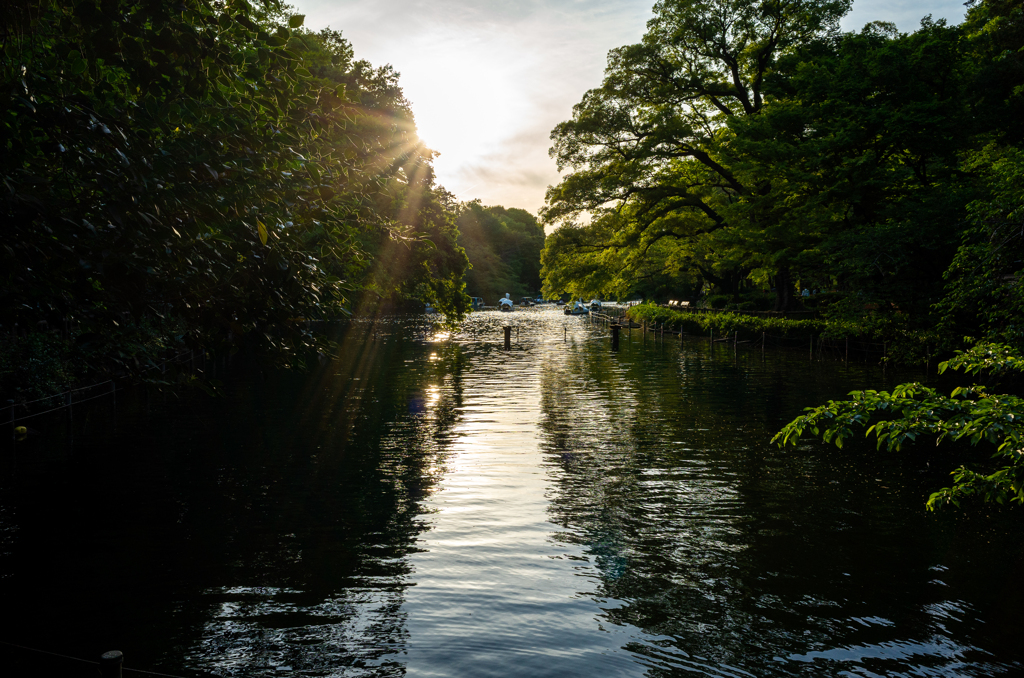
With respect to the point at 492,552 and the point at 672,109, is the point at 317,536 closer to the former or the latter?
the point at 492,552

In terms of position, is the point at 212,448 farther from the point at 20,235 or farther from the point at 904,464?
the point at 904,464

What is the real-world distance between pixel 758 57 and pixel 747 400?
25845 mm

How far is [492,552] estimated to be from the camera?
958 centimetres

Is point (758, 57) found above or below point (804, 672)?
above

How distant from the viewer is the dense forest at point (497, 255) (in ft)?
446

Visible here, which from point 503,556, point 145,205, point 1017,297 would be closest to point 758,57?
point 1017,297

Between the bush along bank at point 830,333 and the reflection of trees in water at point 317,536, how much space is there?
18301 millimetres

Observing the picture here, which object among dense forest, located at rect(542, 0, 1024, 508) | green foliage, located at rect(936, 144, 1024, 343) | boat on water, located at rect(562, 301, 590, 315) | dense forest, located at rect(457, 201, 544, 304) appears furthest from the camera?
dense forest, located at rect(457, 201, 544, 304)

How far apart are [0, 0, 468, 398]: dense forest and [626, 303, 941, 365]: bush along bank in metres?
22.8

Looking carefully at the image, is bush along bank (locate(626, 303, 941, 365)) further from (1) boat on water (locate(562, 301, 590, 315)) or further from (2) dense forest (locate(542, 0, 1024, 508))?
(1) boat on water (locate(562, 301, 590, 315))

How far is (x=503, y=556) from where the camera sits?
9422 millimetres

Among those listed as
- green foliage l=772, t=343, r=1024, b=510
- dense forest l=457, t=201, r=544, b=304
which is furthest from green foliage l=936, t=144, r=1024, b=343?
dense forest l=457, t=201, r=544, b=304

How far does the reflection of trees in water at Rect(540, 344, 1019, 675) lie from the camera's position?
23.2 feet

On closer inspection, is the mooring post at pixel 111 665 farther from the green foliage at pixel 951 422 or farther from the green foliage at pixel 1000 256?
the green foliage at pixel 1000 256
